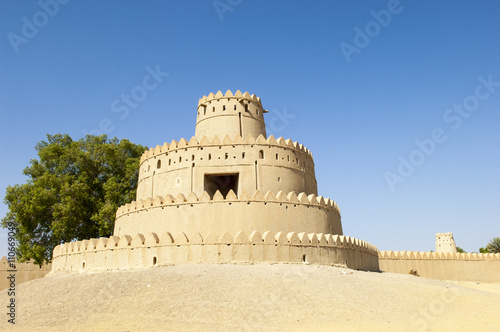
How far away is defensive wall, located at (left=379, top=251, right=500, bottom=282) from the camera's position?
3419 centimetres

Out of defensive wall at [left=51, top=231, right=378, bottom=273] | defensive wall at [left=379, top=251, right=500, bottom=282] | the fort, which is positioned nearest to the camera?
defensive wall at [left=51, top=231, right=378, bottom=273]

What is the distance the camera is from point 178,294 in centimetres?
1348

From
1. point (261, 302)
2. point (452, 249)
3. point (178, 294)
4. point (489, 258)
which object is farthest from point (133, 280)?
point (452, 249)

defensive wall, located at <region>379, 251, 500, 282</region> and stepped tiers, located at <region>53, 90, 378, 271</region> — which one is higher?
stepped tiers, located at <region>53, 90, 378, 271</region>

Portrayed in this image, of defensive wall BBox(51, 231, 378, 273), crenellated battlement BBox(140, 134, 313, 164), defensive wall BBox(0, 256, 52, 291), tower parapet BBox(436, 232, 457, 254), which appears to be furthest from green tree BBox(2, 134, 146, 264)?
tower parapet BBox(436, 232, 457, 254)

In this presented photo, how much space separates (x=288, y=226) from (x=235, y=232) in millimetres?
2911

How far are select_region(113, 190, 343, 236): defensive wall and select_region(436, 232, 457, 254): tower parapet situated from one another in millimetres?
30500

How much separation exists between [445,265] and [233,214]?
79.2 feet

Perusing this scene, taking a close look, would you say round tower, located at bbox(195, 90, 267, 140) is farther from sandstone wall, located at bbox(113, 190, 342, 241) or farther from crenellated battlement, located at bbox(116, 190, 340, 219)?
sandstone wall, located at bbox(113, 190, 342, 241)

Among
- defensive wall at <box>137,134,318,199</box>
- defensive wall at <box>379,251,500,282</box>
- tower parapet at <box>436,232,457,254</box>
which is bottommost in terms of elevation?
defensive wall at <box>379,251,500,282</box>

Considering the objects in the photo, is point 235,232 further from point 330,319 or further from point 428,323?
point 428,323

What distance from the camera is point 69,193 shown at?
100ft

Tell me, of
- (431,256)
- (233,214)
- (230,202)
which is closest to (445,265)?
(431,256)

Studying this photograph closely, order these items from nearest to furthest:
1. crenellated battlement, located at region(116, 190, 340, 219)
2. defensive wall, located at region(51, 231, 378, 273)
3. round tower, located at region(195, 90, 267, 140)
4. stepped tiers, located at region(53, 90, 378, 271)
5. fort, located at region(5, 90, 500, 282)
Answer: defensive wall, located at region(51, 231, 378, 273) < fort, located at region(5, 90, 500, 282) < stepped tiers, located at region(53, 90, 378, 271) < crenellated battlement, located at region(116, 190, 340, 219) < round tower, located at region(195, 90, 267, 140)
